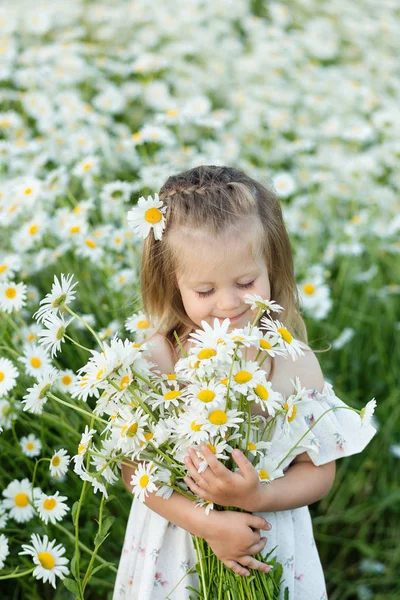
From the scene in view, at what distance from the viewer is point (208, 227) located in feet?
4.23

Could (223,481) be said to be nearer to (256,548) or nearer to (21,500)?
(256,548)

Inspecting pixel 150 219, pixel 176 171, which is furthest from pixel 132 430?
pixel 176 171

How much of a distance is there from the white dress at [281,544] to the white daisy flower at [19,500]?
0.25 metres

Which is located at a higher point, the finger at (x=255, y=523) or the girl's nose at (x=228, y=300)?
the girl's nose at (x=228, y=300)

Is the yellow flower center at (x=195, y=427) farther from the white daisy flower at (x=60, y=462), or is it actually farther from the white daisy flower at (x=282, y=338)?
the white daisy flower at (x=60, y=462)

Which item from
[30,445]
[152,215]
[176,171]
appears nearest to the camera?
[152,215]

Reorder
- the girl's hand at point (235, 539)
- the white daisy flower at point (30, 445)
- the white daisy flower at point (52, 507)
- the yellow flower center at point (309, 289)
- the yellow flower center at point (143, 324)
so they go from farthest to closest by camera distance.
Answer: the yellow flower center at point (309, 289)
the white daisy flower at point (30, 445)
the yellow flower center at point (143, 324)
the white daisy flower at point (52, 507)
the girl's hand at point (235, 539)

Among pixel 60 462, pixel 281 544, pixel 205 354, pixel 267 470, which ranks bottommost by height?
pixel 281 544

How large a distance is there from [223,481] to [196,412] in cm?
12

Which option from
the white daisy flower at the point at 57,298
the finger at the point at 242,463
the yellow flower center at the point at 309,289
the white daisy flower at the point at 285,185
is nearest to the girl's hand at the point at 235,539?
the finger at the point at 242,463

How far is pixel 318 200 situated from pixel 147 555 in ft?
6.84

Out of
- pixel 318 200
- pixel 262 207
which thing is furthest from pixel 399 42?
pixel 262 207

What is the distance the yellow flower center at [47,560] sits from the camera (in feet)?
4.54

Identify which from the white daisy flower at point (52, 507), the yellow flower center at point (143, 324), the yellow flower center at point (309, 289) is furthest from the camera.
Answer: the yellow flower center at point (309, 289)
